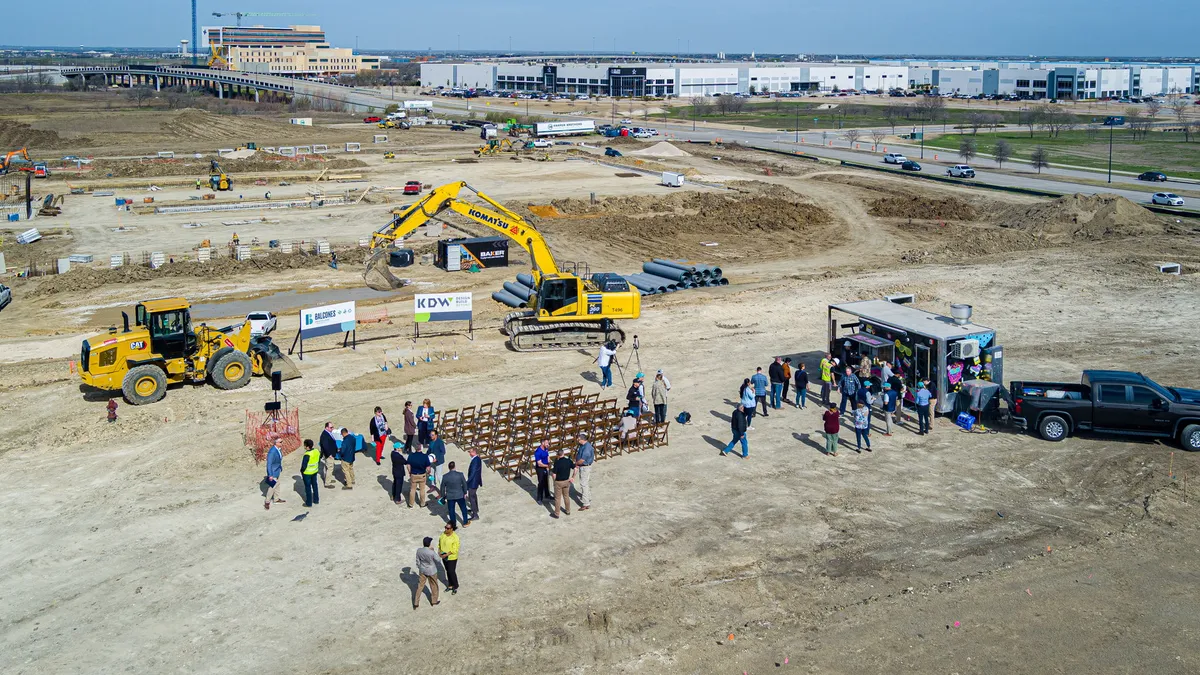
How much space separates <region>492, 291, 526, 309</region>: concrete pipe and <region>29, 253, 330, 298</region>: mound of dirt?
389 inches

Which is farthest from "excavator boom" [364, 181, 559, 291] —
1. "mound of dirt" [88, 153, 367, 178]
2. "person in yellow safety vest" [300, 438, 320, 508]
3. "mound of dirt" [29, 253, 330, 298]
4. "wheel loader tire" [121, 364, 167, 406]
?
"mound of dirt" [88, 153, 367, 178]

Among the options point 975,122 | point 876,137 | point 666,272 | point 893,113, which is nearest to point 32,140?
point 666,272

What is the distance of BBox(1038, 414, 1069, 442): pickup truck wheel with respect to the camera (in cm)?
2173

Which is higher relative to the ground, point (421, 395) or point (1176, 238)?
point (1176, 238)

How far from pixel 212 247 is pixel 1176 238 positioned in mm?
41523

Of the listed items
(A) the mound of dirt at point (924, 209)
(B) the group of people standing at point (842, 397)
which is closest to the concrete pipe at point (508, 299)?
(B) the group of people standing at point (842, 397)

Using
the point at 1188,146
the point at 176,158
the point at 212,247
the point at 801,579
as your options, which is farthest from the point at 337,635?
the point at 1188,146

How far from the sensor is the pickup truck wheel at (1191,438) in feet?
68.6

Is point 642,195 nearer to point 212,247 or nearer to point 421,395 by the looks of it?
point 212,247

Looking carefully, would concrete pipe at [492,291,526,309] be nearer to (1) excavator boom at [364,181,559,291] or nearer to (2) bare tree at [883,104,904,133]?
(1) excavator boom at [364,181,559,291]

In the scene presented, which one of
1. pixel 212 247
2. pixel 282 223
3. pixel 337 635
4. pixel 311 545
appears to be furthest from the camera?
pixel 282 223

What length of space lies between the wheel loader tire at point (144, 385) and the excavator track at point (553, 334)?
9.16m

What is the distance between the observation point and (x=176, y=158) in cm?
8256

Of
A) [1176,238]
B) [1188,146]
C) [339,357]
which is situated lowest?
[339,357]
